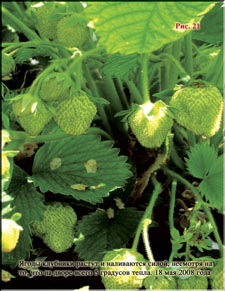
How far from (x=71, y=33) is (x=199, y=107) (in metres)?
0.17

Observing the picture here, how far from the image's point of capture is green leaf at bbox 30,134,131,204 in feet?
1.76

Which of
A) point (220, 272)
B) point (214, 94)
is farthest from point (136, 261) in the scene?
point (214, 94)

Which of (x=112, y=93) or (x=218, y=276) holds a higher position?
(x=112, y=93)

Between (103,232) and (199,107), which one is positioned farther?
(103,232)

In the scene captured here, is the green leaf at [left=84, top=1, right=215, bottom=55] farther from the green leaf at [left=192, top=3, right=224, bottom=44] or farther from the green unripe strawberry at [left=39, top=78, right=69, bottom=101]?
the green leaf at [left=192, top=3, right=224, bottom=44]

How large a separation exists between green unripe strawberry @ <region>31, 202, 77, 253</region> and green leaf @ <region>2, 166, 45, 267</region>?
0.13 feet

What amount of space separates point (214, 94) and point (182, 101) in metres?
0.04

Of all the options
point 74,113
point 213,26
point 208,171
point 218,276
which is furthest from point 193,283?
point 213,26

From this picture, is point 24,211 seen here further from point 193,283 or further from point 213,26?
point 213,26

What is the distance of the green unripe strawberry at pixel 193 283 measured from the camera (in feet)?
1.62

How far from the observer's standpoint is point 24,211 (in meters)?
0.51

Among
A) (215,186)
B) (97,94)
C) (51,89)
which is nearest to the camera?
(51,89)

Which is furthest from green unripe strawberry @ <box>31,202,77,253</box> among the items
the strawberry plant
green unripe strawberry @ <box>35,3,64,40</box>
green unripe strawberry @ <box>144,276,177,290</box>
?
green unripe strawberry @ <box>35,3,64,40</box>

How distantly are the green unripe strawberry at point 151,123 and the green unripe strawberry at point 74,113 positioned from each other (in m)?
0.06
